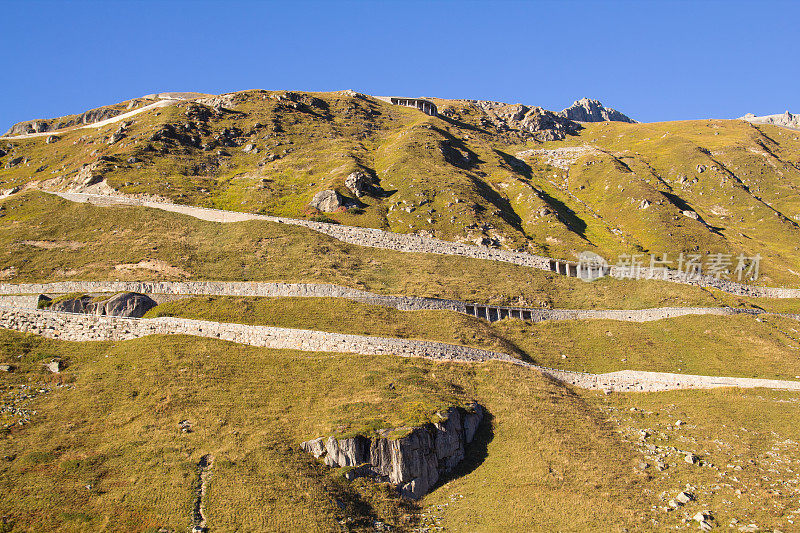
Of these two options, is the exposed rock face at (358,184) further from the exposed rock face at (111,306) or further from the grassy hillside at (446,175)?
the exposed rock face at (111,306)

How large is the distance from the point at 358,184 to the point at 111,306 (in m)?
59.1

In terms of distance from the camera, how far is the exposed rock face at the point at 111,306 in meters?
54.8

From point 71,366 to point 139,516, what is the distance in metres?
23.8

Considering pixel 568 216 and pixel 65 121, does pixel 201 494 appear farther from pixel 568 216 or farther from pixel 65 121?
pixel 65 121

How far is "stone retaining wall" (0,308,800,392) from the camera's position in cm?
5012

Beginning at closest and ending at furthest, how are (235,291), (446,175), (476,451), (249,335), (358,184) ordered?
(476,451)
(249,335)
(235,291)
(358,184)
(446,175)

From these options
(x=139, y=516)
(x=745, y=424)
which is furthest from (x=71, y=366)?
(x=745, y=424)

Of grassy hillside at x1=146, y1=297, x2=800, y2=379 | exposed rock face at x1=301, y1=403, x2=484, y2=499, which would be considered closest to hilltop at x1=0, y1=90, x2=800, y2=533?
exposed rock face at x1=301, y1=403, x2=484, y2=499

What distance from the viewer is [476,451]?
40.0 metres

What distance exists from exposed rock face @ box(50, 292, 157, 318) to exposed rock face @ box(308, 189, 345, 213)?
45567 mm

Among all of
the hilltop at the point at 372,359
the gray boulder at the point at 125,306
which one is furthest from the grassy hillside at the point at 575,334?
the gray boulder at the point at 125,306

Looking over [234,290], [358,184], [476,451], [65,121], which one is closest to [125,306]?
[234,290]

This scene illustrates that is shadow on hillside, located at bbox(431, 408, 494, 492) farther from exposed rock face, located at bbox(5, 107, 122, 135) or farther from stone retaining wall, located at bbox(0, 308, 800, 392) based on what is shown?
exposed rock face, located at bbox(5, 107, 122, 135)

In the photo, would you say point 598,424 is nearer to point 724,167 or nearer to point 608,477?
point 608,477
